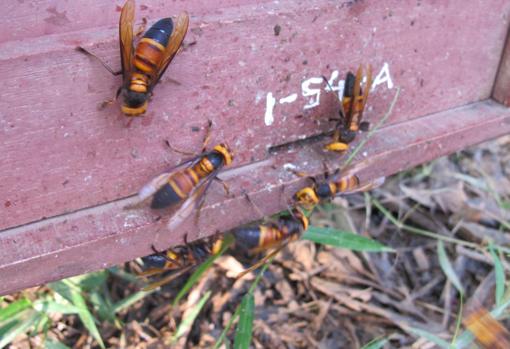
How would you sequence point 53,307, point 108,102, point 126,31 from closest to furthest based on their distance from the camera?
point 126,31
point 108,102
point 53,307

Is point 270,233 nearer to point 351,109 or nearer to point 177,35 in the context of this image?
point 351,109

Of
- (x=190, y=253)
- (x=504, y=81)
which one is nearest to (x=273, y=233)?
(x=190, y=253)

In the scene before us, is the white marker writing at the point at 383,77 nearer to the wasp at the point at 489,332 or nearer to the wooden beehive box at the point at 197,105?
the wooden beehive box at the point at 197,105

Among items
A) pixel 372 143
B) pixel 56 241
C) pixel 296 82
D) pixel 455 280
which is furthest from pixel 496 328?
pixel 56 241

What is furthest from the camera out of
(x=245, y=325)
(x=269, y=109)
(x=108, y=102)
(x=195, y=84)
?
(x=245, y=325)

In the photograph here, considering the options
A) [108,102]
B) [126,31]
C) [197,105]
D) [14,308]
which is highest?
[126,31]

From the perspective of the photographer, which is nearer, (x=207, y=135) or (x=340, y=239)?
(x=207, y=135)

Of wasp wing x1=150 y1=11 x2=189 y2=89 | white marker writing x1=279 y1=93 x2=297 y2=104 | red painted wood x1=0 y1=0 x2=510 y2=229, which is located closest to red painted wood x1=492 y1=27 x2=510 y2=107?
red painted wood x1=0 y1=0 x2=510 y2=229

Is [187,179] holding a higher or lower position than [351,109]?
lower
